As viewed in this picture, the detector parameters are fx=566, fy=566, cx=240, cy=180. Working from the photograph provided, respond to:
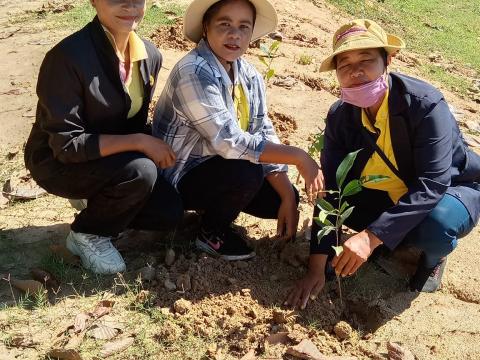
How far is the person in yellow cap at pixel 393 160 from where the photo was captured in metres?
2.32

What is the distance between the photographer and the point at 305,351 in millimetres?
2219

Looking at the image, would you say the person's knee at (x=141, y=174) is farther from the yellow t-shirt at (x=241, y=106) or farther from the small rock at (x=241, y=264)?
the small rock at (x=241, y=264)

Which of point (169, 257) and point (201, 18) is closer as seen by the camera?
point (201, 18)

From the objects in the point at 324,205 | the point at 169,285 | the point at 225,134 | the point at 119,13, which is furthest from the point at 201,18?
the point at 169,285

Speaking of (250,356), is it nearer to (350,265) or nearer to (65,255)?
(350,265)

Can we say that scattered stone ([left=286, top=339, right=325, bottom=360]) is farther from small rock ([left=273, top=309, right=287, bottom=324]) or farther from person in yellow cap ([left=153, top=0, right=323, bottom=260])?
person in yellow cap ([left=153, top=0, right=323, bottom=260])

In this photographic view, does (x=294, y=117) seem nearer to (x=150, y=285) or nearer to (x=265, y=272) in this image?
(x=265, y=272)

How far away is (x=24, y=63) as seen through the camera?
5.45m

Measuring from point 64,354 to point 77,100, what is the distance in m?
1.01

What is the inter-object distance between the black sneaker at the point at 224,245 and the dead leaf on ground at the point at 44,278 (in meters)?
0.70

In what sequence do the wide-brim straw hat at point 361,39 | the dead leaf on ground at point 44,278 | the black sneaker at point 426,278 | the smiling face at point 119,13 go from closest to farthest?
the wide-brim straw hat at point 361,39 → the smiling face at point 119,13 → the dead leaf on ground at point 44,278 → the black sneaker at point 426,278

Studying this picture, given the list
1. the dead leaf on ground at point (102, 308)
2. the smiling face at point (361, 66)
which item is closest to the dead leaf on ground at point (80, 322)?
the dead leaf on ground at point (102, 308)

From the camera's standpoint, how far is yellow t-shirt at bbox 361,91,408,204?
2453mm

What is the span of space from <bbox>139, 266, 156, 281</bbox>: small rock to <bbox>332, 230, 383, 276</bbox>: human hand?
872 mm
